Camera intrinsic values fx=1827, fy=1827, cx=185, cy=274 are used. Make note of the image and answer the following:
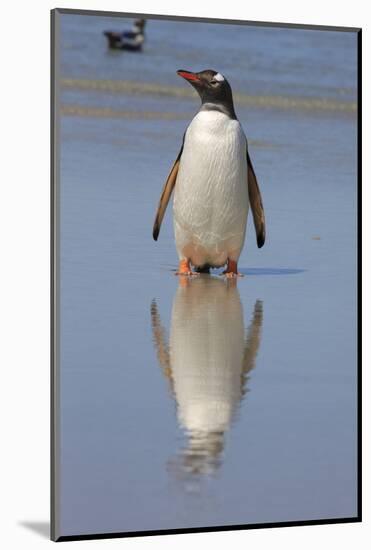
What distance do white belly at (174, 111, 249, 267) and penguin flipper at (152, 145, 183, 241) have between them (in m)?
0.03

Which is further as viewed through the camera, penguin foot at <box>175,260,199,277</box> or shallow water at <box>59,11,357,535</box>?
penguin foot at <box>175,260,199,277</box>

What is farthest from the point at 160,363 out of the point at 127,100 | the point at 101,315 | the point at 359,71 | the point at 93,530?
the point at 127,100

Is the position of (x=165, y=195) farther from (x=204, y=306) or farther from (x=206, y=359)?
(x=206, y=359)

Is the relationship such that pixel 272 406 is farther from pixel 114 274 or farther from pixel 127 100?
pixel 127 100

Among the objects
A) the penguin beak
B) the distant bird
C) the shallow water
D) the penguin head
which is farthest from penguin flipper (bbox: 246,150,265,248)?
the distant bird

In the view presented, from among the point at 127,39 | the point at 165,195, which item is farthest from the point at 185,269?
the point at 127,39

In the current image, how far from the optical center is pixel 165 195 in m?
7.76

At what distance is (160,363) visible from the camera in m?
6.62

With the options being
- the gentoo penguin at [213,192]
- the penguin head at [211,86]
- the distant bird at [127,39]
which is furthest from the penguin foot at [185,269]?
the distant bird at [127,39]

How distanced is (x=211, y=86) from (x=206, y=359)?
1.37 metres

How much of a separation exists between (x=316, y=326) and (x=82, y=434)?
4.67ft

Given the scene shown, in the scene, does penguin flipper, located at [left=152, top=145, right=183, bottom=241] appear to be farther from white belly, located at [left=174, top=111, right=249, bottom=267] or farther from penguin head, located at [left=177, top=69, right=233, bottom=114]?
penguin head, located at [left=177, top=69, right=233, bottom=114]

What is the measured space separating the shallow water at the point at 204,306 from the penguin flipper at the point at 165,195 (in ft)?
0.15

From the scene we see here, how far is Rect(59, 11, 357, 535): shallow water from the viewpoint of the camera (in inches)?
239
